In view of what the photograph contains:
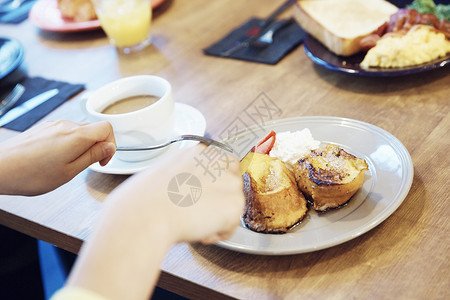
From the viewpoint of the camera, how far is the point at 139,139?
1039 millimetres

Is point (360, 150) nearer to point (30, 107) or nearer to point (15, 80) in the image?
point (30, 107)

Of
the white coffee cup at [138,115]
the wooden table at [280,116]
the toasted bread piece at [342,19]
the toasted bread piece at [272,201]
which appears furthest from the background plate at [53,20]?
the toasted bread piece at [272,201]

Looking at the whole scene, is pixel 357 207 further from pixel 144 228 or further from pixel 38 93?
pixel 38 93

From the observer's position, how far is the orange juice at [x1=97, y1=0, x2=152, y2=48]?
1.63 m

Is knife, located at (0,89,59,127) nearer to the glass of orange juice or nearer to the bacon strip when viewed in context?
the glass of orange juice

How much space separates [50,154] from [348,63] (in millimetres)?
830

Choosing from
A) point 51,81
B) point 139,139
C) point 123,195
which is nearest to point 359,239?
point 123,195

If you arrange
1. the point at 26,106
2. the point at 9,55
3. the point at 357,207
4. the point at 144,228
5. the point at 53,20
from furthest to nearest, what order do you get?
the point at 53,20 < the point at 9,55 < the point at 26,106 < the point at 357,207 < the point at 144,228

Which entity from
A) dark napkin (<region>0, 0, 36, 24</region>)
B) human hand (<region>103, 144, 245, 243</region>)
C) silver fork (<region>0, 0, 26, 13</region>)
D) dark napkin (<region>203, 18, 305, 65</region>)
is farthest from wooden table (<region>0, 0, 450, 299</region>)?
silver fork (<region>0, 0, 26, 13</region>)

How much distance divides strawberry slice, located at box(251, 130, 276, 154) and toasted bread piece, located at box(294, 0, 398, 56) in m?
0.51

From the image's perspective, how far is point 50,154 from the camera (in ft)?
2.97

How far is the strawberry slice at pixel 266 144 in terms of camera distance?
924 mm

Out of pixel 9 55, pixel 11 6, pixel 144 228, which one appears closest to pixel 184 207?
pixel 144 228

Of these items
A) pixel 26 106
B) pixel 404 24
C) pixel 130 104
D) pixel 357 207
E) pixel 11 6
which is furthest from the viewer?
pixel 11 6
